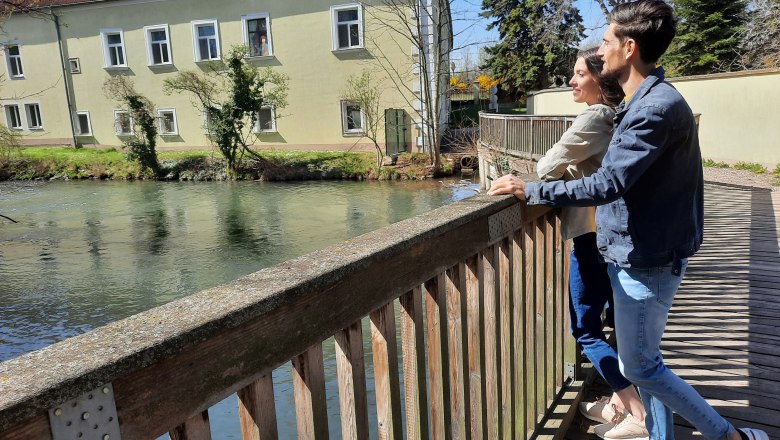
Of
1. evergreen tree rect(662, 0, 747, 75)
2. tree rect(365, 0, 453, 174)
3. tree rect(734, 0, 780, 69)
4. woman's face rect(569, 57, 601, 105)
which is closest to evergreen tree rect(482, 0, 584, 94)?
evergreen tree rect(662, 0, 747, 75)

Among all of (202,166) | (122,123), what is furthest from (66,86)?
(202,166)

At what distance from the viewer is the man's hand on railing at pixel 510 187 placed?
2018 millimetres

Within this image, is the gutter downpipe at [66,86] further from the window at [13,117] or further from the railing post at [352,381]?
the railing post at [352,381]

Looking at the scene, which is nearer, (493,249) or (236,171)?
(493,249)

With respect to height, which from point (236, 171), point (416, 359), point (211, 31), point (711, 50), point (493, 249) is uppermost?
point (211, 31)

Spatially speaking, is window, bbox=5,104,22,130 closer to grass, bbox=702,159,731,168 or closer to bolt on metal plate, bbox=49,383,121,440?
grass, bbox=702,159,731,168

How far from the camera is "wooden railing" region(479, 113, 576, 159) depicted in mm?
12594

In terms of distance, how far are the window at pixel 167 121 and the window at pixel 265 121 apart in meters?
4.28

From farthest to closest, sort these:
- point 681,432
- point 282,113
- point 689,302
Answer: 1. point 282,113
2. point 689,302
3. point 681,432

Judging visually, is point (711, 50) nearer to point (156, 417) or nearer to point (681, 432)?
point (681, 432)

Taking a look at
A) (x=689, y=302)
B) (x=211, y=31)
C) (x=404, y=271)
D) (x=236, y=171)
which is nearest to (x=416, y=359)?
(x=404, y=271)

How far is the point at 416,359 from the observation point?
1579mm

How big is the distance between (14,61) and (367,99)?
63.1ft

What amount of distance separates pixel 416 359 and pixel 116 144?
3025 centimetres
